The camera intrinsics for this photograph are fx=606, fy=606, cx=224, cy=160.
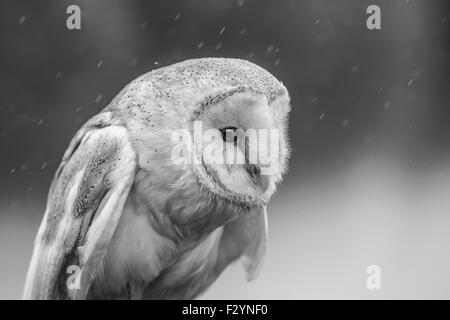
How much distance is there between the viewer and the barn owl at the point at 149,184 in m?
1.16

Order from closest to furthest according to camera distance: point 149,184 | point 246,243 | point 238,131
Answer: point 238,131 → point 149,184 → point 246,243

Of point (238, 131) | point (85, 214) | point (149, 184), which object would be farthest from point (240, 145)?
point (85, 214)

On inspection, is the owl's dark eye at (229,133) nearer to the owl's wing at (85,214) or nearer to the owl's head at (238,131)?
the owl's head at (238,131)

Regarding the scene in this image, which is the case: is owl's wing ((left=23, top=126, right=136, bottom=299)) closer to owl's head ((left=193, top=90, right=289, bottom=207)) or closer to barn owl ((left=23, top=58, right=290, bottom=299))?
barn owl ((left=23, top=58, right=290, bottom=299))

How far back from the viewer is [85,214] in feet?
4.18

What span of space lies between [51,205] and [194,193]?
395mm

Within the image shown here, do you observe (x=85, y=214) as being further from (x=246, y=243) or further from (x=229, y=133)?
(x=246, y=243)

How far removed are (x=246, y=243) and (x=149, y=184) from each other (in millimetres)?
489

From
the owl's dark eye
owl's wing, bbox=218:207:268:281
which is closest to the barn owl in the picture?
the owl's dark eye

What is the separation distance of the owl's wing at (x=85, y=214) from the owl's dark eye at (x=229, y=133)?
0.21 m

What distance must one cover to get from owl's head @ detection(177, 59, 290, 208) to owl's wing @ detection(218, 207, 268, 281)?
0.42m

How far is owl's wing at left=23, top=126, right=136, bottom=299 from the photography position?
1240 mm
